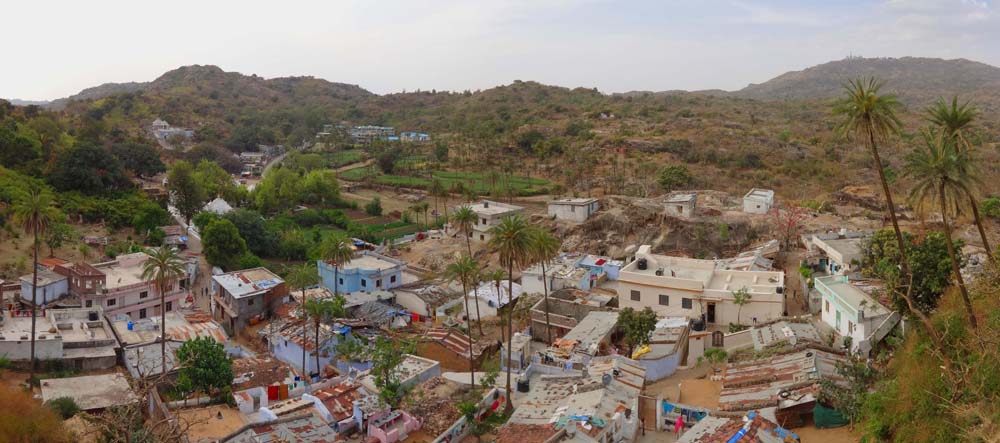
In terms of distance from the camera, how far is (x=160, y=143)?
268 ft

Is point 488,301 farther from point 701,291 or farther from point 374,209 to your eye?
point 374,209

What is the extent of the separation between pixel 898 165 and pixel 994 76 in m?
133

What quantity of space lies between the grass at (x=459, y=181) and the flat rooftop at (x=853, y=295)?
36.0 meters

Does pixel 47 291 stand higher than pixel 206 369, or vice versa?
pixel 47 291

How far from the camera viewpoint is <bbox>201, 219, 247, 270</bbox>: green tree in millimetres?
37469

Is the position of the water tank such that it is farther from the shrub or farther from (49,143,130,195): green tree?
(49,143,130,195): green tree

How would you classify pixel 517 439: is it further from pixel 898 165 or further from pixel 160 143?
pixel 160 143

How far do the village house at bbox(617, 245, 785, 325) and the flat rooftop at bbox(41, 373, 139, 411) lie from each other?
56.1 feet

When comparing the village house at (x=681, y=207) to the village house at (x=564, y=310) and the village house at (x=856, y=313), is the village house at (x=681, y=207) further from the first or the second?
the village house at (x=856, y=313)

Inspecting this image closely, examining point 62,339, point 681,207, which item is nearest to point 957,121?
point 681,207

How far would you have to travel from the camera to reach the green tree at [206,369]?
20.2 m

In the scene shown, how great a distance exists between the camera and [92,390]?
21188 millimetres

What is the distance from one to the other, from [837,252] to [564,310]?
10.1 m

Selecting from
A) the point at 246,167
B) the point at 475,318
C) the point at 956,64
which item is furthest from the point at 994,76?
the point at 475,318
